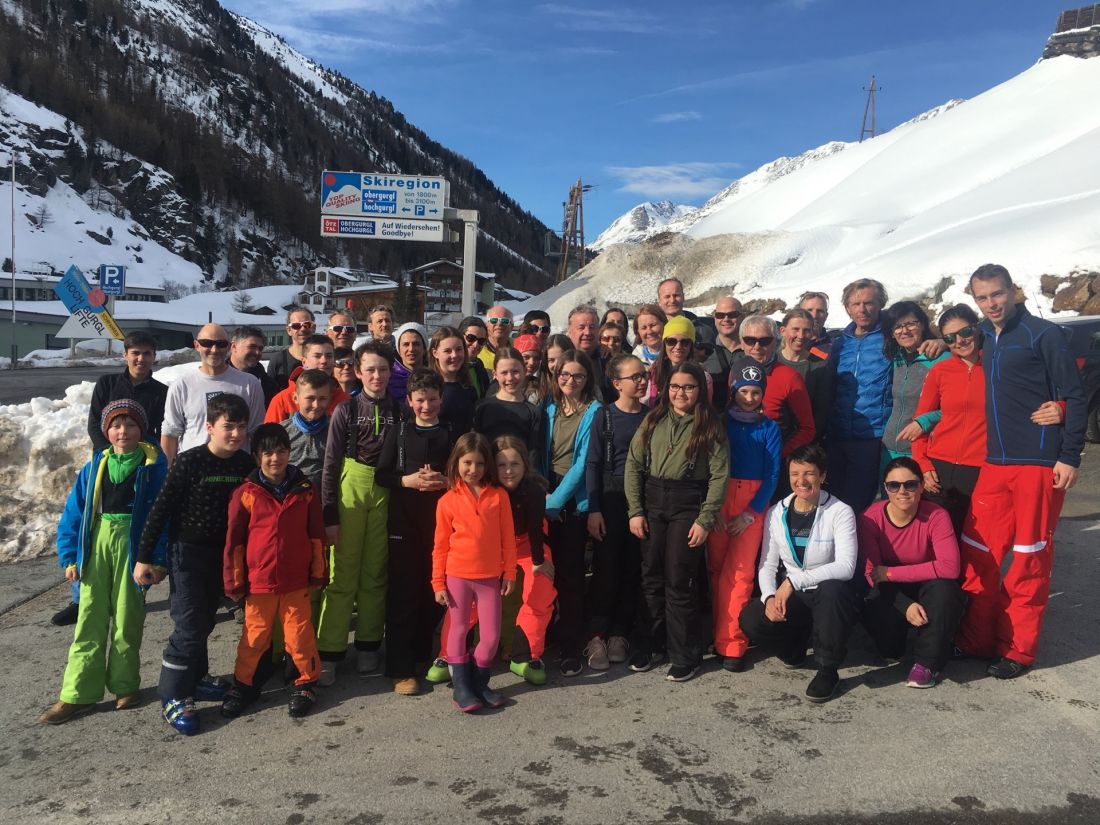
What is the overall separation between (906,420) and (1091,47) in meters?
63.6

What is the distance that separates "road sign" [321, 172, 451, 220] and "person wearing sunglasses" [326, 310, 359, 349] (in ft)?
37.5

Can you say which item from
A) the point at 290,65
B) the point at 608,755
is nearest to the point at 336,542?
the point at 608,755

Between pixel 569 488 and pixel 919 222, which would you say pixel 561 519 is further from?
pixel 919 222

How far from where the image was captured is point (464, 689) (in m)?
3.57

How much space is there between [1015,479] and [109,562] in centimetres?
473

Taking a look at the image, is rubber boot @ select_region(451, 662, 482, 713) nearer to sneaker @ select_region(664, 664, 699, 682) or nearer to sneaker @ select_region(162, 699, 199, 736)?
sneaker @ select_region(664, 664, 699, 682)

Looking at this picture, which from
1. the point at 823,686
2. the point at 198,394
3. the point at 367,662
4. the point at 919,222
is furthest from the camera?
the point at 919,222

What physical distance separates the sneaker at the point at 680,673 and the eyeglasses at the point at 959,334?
2417mm

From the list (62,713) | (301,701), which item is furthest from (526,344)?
(62,713)

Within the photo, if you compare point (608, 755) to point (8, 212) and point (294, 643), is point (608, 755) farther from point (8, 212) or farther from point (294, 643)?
point (8, 212)

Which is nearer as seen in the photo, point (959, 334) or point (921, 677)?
point (921, 677)

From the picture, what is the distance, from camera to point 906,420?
15.1ft

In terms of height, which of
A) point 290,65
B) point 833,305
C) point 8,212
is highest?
point 290,65

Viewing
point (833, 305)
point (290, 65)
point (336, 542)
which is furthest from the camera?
point (290, 65)
